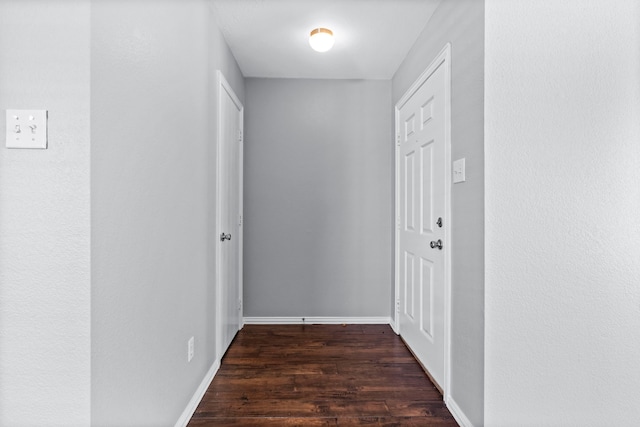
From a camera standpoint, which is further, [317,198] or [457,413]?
[317,198]

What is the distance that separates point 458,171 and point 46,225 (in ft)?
5.52

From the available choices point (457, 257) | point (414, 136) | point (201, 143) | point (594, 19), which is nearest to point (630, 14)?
point (594, 19)

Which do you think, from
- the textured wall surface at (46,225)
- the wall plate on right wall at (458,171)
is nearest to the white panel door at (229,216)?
the textured wall surface at (46,225)

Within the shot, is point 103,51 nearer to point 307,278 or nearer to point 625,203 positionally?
point 625,203

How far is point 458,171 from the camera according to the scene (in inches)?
69.3

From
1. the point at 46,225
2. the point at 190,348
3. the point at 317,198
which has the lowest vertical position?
the point at 190,348

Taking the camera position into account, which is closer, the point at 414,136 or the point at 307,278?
the point at 414,136

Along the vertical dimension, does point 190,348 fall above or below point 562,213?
below

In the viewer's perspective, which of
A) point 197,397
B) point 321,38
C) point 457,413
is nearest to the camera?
point 457,413

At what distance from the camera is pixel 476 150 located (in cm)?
159

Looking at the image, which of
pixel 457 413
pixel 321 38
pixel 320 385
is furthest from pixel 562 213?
pixel 321 38

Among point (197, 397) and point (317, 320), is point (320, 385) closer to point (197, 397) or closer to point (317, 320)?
point (197, 397)

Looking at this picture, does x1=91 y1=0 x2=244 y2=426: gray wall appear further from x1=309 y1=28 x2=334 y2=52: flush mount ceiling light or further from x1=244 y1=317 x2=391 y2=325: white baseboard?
x1=244 y1=317 x2=391 y2=325: white baseboard

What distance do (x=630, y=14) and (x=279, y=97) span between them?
97.5 inches
